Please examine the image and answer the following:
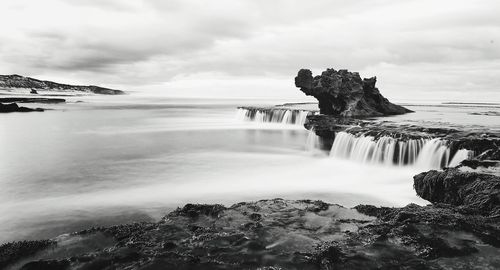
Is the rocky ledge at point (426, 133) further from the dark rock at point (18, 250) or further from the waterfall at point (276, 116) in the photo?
the waterfall at point (276, 116)

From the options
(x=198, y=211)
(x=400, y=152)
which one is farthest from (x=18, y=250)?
(x=400, y=152)

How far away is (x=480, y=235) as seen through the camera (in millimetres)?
6160

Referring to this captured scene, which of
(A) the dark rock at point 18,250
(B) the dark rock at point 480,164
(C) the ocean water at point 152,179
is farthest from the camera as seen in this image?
(C) the ocean water at point 152,179

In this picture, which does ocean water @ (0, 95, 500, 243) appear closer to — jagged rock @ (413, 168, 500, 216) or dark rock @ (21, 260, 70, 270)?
jagged rock @ (413, 168, 500, 216)

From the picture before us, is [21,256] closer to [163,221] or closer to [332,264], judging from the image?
[163,221]

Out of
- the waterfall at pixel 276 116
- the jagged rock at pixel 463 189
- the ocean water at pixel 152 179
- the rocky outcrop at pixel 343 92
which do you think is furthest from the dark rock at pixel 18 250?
the waterfall at pixel 276 116

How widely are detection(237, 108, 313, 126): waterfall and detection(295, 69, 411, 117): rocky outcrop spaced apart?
134 inches

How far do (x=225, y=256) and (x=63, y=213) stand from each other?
9556 mm

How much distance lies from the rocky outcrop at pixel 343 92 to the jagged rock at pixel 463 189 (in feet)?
96.3

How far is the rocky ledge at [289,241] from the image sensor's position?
557 centimetres

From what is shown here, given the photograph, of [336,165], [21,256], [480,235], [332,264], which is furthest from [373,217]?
[336,165]

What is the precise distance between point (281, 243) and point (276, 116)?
45.5 m

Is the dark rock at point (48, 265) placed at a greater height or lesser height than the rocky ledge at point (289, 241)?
lesser

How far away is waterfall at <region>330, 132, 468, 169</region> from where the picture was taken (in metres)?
18.2
